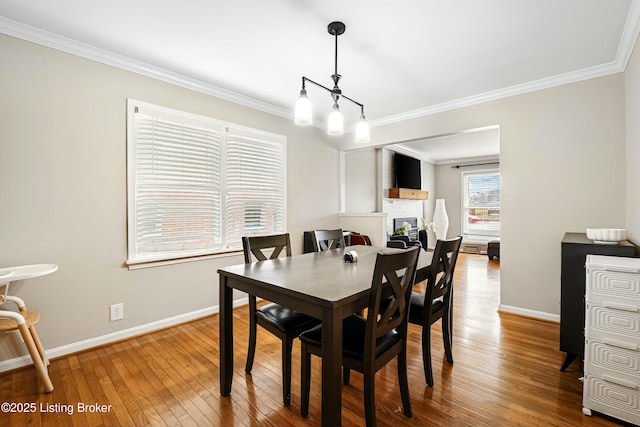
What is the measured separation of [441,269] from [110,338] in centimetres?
277

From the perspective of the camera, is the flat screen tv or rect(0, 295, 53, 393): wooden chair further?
the flat screen tv

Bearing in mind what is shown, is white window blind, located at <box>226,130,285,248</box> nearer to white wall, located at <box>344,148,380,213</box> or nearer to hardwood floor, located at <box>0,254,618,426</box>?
hardwood floor, located at <box>0,254,618,426</box>

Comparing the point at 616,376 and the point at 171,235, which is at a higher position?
the point at 171,235

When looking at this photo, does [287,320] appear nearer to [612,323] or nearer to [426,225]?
[612,323]

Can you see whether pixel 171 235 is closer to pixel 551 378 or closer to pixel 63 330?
pixel 63 330

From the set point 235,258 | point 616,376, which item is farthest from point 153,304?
point 616,376

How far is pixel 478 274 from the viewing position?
521 centimetres

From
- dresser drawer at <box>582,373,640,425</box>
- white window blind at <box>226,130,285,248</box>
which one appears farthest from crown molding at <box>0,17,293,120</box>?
dresser drawer at <box>582,373,640,425</box>

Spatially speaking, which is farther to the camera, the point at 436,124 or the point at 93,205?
the point at 436,124

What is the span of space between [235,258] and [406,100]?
8.94 ft

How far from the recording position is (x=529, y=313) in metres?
3.17

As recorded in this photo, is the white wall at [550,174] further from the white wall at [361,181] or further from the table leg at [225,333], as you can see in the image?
the table leg at [225,333]

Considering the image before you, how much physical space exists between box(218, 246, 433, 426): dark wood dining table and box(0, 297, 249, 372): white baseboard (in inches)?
53.4

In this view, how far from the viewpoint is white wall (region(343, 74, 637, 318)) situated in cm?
276
